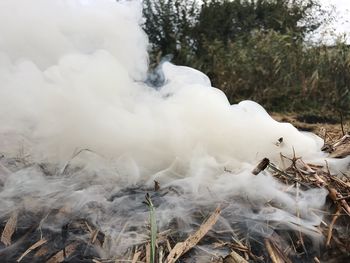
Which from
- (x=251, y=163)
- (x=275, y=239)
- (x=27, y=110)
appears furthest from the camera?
(x=27, y=110)

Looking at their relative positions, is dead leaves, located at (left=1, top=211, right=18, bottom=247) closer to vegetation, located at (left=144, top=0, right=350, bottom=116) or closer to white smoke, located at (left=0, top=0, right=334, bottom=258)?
white smoke, located at (left=0, top=0, right=334, bottom=258)

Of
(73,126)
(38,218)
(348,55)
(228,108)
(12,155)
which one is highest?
(348,55)

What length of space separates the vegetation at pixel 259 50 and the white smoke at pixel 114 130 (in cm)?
449

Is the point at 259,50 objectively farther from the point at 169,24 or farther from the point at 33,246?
the point at 33,246

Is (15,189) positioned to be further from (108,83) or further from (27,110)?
(108,83)

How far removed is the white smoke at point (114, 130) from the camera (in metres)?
1.49

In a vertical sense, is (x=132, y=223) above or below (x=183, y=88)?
below

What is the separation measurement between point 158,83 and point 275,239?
139 cm

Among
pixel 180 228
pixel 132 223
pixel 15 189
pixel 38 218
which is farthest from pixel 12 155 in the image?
pixel 180 228

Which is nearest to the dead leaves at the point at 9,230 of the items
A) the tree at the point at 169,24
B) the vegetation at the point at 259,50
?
the vegetation at the point at 259,50

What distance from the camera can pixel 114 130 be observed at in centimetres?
186

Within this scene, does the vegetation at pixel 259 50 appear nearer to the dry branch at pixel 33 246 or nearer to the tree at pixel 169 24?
the tree at pixel 169 24

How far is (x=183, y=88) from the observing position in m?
2.20

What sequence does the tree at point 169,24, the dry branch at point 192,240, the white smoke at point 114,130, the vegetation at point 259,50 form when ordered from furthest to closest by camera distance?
the tree at point 169,24 < the vegetation at point 259,50 < the white smoke at point 114,130 < the dry branch at point 192,240
